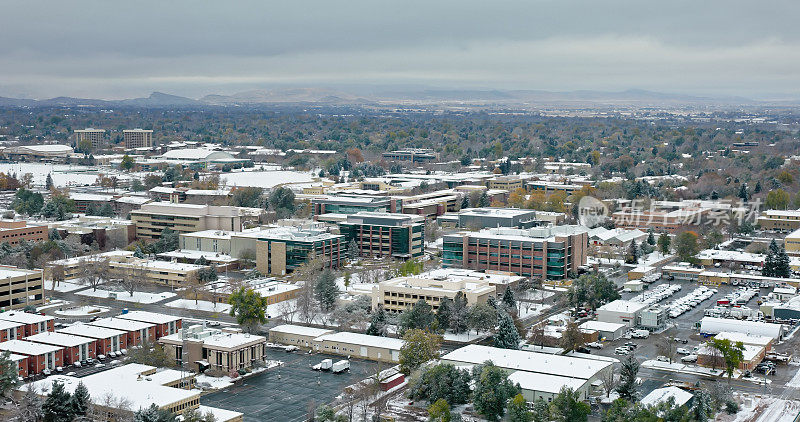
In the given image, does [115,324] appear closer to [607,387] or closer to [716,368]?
[607,387]

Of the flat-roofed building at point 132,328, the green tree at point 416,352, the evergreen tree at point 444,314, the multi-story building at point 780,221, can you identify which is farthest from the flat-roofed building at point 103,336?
the multi-story building at point 780,221

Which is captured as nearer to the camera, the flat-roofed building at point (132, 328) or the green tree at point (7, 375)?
the green tree at point (7, 375)

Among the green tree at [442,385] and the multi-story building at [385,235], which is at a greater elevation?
the multi-story building at [385,235]

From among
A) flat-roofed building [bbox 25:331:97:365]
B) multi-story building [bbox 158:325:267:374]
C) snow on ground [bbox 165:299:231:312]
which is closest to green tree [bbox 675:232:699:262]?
snow on ground [bbox 165:299:231:312]

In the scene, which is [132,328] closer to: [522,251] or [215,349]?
[215,349]

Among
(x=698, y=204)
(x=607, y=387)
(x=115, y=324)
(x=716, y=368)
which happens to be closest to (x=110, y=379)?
(x=115, y=324)

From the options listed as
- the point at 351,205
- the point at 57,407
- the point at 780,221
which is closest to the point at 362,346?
the point at 57,407

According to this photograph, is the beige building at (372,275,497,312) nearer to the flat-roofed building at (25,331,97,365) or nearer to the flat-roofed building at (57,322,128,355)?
the flat-roofed building at (57,322,128,355)

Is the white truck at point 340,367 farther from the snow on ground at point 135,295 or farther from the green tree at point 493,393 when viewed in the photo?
the snow on ground at point 135,295
